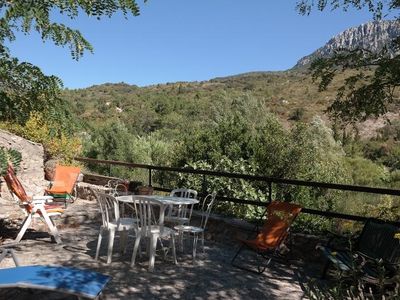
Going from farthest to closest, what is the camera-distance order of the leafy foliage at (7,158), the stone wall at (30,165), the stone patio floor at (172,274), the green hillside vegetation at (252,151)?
the green hillside vegetation at (252,151) < the stone wall at (30,165) < the stone patio floor at (172,274) < the leafy foliage at (7,158)

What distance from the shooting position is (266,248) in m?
4.89

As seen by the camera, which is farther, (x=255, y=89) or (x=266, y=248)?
(x=255, y=89)

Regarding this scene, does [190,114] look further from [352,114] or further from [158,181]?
[352,114]

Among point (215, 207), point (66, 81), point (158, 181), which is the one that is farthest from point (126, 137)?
point (66, 81)

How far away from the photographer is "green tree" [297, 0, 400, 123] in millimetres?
Result: 5230

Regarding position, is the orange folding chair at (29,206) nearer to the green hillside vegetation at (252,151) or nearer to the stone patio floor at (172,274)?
the stone patio floor at (172,274)

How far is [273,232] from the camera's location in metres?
5.18

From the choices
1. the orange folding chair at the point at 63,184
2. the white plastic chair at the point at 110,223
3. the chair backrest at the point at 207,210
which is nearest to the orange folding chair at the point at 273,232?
the chair backrest at the point at 207,210

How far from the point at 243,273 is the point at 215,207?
423 centimetres

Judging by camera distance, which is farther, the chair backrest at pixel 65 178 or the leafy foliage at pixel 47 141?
Answer: the leafy foliage at pixel 47 141

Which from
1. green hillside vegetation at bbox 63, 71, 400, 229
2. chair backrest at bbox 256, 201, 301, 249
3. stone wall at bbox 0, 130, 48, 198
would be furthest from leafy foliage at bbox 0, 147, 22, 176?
stone wall at bbox 0, 130, 48, 198

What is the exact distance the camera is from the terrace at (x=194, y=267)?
13.5 ft

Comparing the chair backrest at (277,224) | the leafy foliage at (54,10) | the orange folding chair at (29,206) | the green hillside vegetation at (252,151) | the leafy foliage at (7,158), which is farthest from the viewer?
the green hillside vegetation at (252,151)

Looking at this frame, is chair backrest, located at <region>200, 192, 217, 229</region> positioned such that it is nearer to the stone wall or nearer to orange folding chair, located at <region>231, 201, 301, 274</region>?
orange folding chair, located at <region>231, 201, 301, 274</region>
